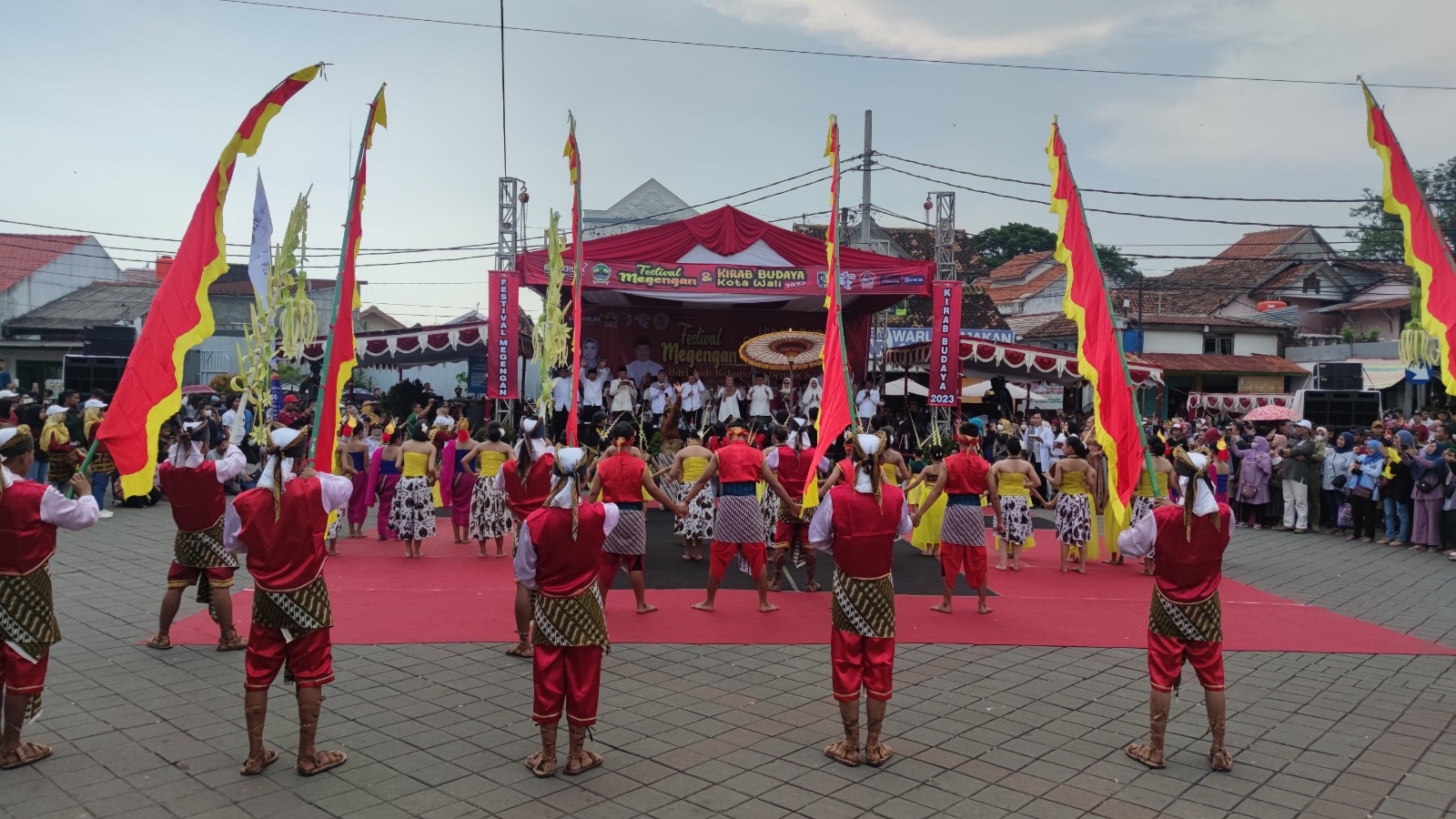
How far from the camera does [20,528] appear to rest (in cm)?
476

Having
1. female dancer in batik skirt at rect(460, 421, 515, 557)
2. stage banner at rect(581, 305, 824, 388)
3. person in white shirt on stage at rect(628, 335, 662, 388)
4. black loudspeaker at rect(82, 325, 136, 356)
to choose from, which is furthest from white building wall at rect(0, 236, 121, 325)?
female dancer in batik skirt at rect(460, 421, 515, 557)

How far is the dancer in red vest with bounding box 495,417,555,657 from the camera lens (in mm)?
6227

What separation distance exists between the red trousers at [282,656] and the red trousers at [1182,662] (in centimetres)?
423

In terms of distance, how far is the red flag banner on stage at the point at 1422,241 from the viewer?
18.7ft

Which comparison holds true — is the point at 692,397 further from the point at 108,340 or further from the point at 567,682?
the point at 567,682

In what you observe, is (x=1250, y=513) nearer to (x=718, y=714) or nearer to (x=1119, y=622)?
(x=1119, y=622)

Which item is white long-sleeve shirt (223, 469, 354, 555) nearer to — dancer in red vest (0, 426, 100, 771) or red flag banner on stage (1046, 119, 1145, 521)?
dancer in red vest (0, 426, 100, 771)

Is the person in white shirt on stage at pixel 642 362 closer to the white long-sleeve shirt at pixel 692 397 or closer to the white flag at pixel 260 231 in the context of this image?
the white long-sleeve shirt at pixel 692 397

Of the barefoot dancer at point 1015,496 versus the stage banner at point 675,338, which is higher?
the stage banner at point 675,338

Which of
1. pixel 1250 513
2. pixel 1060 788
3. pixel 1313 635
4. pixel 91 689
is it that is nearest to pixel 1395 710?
pixel 1313 635

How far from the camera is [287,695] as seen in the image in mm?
5762

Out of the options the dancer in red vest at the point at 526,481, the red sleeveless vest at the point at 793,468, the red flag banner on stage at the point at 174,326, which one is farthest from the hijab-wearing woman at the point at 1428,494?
the red flag banner on stage at the point at 174,326

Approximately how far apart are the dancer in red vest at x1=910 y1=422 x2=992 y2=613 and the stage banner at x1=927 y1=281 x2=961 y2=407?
9.85 metres

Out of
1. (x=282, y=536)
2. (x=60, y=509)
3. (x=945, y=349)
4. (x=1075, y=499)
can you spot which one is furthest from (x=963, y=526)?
(x=945, y=349)
